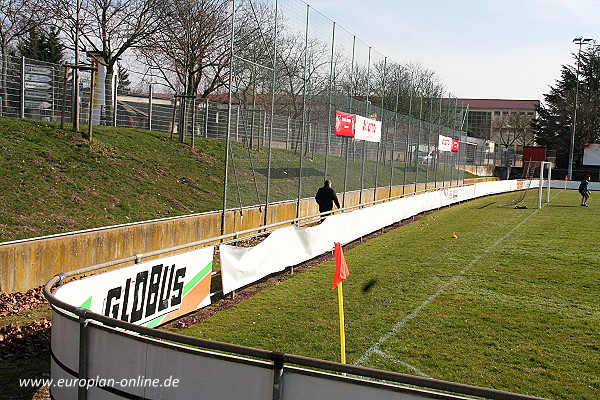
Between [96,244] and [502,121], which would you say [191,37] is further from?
[502,121]

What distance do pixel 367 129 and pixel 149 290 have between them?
17.9m

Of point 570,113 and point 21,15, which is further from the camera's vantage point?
point 570,113

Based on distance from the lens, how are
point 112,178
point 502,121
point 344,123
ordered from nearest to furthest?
point 112,178, point 344,123, point 502,121

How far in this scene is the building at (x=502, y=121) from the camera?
106312mm

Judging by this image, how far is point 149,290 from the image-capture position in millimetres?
8422

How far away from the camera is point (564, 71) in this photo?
292 feet

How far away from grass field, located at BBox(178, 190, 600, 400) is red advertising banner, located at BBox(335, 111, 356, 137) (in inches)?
209

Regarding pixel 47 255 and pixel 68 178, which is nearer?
pixel 47 255

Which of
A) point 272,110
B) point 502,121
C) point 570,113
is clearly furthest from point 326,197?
point 502,121

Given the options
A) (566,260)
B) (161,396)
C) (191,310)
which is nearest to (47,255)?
(191,310)

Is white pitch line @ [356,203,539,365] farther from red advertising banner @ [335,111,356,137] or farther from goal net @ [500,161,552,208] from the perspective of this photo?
goal net @ [500,161,552,208]

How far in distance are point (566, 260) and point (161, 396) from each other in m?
13.5

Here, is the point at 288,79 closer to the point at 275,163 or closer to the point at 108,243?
the point at 275,163

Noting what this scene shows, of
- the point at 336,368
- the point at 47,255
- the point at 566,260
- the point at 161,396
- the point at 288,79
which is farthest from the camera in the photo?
the point at 288,79
